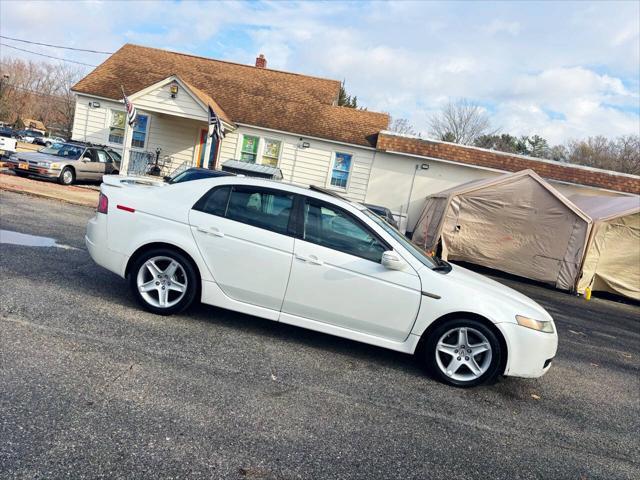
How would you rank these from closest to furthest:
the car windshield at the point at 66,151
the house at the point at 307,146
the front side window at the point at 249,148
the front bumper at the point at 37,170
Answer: the front bumper at the point at 37,170 < the car windshield at the point at 66,151 < the house at the point at 307,146 < the front side window at the point at 249,148

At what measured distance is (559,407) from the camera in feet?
14.6

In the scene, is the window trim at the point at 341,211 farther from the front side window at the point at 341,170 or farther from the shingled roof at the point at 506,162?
the front side window at the point at 341,170

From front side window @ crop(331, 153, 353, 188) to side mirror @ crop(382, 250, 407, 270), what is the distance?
16292mm

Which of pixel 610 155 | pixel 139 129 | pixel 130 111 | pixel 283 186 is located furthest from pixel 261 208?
pixel 610 155

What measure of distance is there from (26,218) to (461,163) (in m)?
15.9

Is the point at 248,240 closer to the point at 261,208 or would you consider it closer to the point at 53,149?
the point at 261,208

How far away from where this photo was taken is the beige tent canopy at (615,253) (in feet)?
40.7

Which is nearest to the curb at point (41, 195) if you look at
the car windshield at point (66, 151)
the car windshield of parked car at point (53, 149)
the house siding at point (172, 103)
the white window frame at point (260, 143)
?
the car windshield at point (66, 151)

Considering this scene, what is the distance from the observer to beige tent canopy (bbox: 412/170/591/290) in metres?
12.6

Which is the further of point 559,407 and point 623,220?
point 623,220

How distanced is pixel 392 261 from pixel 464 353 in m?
1.11

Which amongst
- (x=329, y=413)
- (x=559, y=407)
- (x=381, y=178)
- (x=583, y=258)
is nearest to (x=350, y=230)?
(x=329, y=413)

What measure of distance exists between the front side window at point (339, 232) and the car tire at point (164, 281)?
4.20ft

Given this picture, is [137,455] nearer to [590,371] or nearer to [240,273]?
[240,273]
